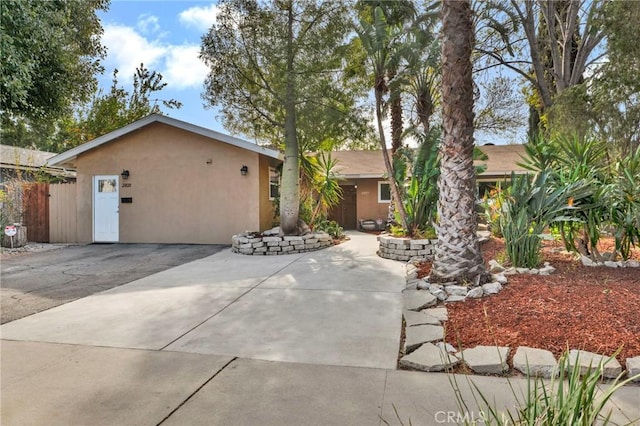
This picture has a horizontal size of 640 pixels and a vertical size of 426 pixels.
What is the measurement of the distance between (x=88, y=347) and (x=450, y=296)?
4248 mm

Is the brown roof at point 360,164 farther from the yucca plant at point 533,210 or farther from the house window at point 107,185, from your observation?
the yucca plant at point 533,210

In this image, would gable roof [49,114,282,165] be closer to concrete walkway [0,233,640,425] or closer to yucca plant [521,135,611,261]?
concrete walkway [0,233,640,425]

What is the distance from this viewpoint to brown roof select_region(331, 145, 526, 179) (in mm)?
16188

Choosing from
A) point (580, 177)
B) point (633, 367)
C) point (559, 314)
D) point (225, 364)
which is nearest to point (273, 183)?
point (580, 177)

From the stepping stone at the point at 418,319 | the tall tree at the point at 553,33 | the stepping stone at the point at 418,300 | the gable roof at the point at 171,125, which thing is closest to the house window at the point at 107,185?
the gable roof at the point at 171,125

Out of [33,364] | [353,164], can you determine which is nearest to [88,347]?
[33,364]

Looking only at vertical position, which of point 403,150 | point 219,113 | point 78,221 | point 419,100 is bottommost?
point 78,221

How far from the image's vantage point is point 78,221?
12625 mm

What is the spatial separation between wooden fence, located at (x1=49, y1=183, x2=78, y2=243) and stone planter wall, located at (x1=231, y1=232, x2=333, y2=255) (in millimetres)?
6358

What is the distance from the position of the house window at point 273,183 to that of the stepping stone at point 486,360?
33.7 ft

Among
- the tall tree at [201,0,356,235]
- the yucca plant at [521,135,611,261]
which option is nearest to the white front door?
the tall tree at [201,0,356,235]

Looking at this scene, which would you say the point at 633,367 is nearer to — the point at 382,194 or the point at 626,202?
the point at 626,202

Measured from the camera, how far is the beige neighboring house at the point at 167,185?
11766 mm

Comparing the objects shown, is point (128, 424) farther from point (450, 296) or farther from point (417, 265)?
point (417, 265)
